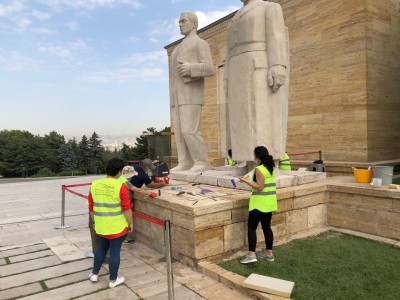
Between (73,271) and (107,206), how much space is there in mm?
1238

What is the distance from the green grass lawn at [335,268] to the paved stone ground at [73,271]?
63 cm

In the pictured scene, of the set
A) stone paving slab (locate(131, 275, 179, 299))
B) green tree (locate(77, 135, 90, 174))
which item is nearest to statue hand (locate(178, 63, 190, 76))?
stone paving slab (locate(131, 275, 179, 299))

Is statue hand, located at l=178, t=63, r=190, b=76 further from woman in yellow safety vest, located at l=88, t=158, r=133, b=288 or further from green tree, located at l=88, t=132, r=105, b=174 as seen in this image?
green tree, located at l=88, t=132, r=105, b=174

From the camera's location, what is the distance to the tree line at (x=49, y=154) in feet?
196

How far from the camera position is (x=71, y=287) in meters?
3.91

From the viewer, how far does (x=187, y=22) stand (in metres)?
6.98

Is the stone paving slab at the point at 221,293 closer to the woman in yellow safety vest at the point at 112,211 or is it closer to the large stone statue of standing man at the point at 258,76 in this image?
the woman in yellow safety vest at the point at 112,211

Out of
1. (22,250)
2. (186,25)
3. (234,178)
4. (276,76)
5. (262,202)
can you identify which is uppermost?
(186,25)

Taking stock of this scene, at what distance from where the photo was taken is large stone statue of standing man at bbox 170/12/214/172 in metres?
6.78

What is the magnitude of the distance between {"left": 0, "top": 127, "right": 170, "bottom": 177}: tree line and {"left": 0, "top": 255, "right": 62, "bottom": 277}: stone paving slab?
46333 millimetres

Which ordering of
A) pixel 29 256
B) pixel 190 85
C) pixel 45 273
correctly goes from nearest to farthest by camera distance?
pixel 45 273 < pixel 29 256 < pixel 190 85

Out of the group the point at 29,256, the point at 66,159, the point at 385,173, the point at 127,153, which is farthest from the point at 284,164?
the point at 66,159

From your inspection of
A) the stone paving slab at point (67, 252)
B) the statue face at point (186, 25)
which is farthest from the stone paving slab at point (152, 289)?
the statue face at point (186, 25)

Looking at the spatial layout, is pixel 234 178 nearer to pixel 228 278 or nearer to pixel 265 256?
pixel 265 256
